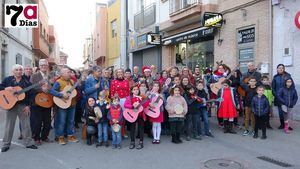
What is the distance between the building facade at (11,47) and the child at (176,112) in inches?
502

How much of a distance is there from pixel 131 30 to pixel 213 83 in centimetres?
1462

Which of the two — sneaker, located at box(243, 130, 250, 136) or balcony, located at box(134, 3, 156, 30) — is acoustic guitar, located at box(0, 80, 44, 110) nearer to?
sneaker, located at box(243, 130, 250, 136)

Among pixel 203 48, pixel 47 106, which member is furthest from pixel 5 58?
pixel 47 106

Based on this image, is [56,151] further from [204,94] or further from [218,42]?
[218,42]

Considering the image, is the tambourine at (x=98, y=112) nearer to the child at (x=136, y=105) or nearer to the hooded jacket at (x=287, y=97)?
the child at (x=136, y=105)

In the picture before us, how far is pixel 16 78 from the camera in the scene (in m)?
7.28

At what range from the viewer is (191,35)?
49.4 feet

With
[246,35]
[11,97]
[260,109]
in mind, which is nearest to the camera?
[11,97]

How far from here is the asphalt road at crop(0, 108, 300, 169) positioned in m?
6.15

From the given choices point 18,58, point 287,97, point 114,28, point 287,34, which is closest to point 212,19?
point 287,34

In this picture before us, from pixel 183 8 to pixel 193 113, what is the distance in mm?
8699

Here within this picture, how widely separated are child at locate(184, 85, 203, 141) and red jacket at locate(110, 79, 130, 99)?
1436mm

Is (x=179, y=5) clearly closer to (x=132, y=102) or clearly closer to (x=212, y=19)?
(x=212, y=19)

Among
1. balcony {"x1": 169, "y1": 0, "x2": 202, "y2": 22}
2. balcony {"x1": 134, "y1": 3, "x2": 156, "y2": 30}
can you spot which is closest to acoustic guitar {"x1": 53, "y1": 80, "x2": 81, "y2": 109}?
balcony {"x1": 169, "y1": 0, "x2": 202, "y2": 22}
